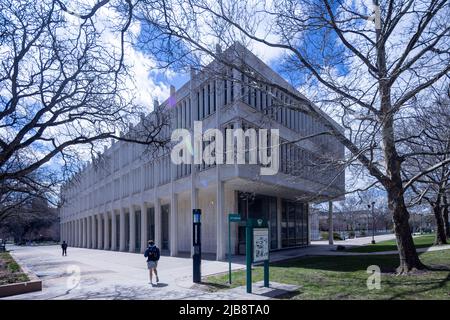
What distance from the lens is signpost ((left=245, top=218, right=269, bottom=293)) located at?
12.0 meters

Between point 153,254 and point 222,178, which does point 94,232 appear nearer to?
point 222,178

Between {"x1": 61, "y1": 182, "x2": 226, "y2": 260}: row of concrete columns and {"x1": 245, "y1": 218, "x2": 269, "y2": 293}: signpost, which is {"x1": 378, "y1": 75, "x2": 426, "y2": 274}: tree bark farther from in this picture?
{"x1": 61, "y1": 182, "x2": 226, "y2": 260}: row of concrete columns

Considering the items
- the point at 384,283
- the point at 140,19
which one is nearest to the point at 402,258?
the point at 384,283

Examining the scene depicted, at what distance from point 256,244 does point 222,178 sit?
41.7 ft

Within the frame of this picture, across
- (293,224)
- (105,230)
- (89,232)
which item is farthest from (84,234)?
(293,224)

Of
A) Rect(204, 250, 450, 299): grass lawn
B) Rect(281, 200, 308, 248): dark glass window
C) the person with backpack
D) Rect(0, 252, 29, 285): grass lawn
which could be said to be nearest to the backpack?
the person with backpack

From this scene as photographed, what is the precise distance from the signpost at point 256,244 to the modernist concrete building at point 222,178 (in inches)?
121

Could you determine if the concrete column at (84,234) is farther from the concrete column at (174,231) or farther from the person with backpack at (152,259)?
the person with backpack at (152,259)

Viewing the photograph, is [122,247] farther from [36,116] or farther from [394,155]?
[394,155]

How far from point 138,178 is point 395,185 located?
1206 inches

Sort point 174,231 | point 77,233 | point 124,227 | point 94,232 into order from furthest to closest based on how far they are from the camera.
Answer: point 77,233 < point 94,232 < point 124,227 < point 174,231

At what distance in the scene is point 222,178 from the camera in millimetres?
25031

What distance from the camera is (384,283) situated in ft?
38.8
